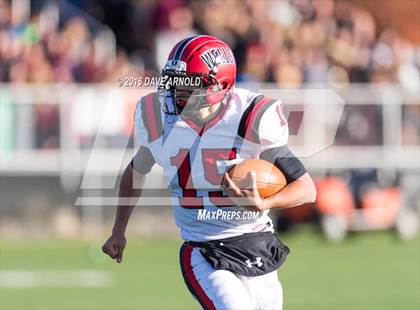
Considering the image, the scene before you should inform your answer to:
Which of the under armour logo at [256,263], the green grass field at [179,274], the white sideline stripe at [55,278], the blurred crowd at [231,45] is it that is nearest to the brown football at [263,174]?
the under armour logo at [256,263]

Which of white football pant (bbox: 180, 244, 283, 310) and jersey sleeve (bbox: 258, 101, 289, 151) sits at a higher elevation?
jersey sleeve (bbox: 258, 101, 289, 151)

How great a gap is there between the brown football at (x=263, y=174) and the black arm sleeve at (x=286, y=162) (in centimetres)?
3

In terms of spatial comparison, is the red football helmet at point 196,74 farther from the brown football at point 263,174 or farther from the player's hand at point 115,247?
the player's hand at point 115,247

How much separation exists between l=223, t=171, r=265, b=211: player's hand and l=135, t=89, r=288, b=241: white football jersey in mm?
329

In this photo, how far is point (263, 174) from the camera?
4.83 meters

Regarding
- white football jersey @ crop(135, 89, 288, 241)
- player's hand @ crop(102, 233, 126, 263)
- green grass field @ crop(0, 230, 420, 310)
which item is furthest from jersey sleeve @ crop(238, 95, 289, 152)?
green grass field @ crop(0, 230, 420, 310)

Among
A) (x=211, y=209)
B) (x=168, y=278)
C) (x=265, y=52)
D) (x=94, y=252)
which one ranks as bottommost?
(x=94, y=252)

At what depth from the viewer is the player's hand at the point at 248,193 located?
15.0 feet


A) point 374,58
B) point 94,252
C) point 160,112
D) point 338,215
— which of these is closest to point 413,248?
point 338,215

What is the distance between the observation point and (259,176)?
15.8ft

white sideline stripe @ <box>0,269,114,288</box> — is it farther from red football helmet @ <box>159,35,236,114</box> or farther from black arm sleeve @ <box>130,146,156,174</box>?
red football helmet @ <box>159,35,236,114</box>

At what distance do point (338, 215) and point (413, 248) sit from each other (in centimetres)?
97

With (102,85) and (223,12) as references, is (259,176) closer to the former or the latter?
(102,85)

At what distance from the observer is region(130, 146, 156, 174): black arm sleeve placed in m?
5.34
